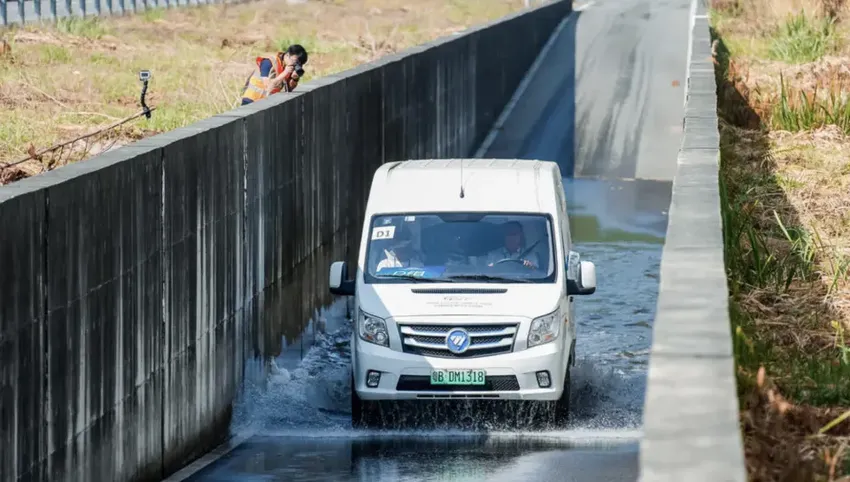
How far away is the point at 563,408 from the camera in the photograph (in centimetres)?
1434

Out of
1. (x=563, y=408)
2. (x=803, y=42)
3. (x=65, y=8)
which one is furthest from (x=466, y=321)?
(x=65, y=8)

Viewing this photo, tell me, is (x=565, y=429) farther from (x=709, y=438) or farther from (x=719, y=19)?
(x=719, y=19)

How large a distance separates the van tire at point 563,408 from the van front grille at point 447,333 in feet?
2.19

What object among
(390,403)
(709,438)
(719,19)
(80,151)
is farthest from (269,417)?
(719,19)

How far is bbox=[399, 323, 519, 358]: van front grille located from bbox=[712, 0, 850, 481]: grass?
210 centimetres

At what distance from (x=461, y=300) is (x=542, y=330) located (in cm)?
71

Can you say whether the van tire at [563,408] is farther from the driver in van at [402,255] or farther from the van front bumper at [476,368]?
the driver in van at [402,255]

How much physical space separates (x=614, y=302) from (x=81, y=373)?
458 inches

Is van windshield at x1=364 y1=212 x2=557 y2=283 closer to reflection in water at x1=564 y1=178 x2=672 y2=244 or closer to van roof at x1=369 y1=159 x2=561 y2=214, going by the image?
van roof at x1=369 y1=159 x2=561 y2=214

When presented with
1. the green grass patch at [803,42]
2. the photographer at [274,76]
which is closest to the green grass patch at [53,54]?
the photographer at [274,76]

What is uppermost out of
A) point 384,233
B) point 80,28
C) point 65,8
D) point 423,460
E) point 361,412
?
point 384,233

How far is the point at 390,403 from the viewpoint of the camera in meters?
14.1

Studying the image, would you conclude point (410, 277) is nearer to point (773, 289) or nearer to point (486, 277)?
point (486, 277)

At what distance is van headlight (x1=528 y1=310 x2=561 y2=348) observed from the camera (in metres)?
14.0
